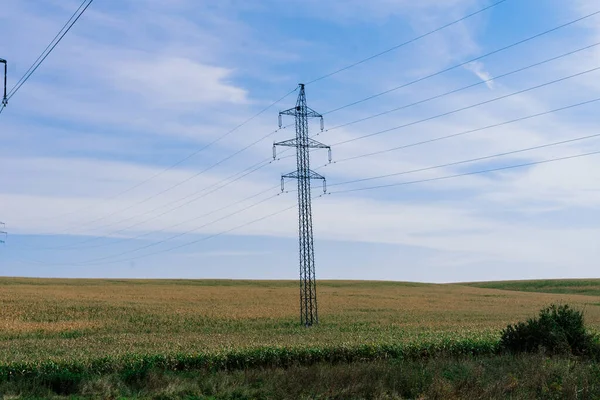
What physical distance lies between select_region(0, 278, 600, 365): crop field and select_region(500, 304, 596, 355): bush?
3.41 m

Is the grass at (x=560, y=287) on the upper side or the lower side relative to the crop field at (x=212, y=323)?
upper

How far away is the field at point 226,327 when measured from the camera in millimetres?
25062

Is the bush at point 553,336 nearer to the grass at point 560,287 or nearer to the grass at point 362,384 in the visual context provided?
the grass at point 362,384

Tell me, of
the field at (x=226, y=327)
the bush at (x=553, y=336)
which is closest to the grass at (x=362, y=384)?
the field at (x=226, y=327)

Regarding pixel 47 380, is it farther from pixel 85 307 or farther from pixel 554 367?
pixel 85 307

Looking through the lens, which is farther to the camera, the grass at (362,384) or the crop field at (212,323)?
the crop field at (212,323)

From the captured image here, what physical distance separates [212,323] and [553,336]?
27985 millimetres

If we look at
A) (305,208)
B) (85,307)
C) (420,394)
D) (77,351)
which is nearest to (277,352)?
(77,351)

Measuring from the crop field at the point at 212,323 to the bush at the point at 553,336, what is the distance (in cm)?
341

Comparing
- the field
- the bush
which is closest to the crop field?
the field

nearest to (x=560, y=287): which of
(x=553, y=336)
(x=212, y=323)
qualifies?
(x=212, y=323)

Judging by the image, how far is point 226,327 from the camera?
44312 millimetres

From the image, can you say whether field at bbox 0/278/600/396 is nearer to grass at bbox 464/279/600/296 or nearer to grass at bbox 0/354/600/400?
grass at bbox 0/354/600/400

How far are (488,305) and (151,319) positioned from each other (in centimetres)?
3925
